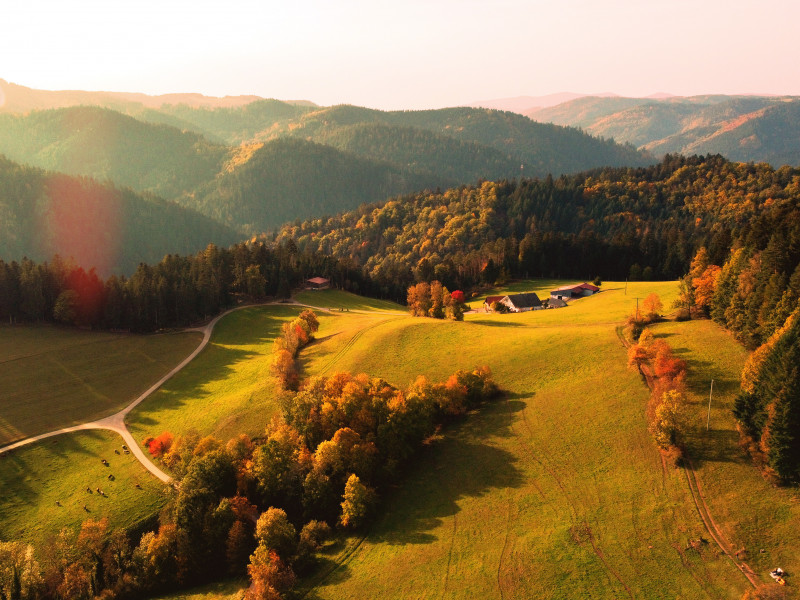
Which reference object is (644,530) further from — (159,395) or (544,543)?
(159,395)

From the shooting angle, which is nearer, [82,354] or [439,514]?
[439,514]

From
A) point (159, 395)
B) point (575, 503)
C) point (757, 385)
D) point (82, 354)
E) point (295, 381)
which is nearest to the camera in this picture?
point (575, 503)

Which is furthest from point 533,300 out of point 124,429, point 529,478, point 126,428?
point 124,429

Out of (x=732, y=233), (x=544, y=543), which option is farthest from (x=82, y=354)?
(x=732, y=233)

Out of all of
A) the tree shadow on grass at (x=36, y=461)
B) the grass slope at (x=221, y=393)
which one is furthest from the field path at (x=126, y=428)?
the grass slope at (x=221, y=393)

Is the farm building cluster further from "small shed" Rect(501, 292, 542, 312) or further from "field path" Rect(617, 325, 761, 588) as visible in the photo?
"field path" Rect(617, 325, 761, 588)

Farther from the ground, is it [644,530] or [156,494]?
[644,530]
